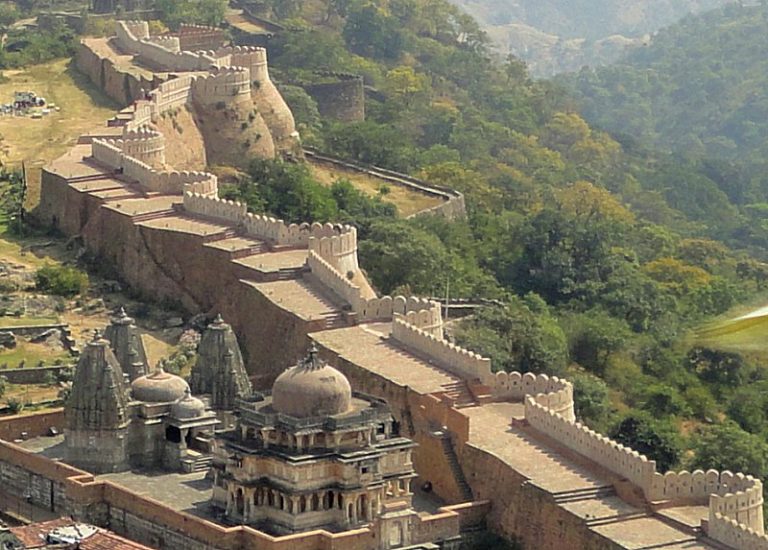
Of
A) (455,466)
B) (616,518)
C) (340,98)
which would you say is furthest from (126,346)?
(340,98)

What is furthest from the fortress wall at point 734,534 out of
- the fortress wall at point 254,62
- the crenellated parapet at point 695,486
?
the fortress wall at point 254,62

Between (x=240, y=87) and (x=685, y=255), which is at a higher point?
(x=240, y=87)

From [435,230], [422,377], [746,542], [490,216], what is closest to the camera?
[746,542]

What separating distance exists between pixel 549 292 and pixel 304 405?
35.1 meters

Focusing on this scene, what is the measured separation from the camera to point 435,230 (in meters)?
88.7

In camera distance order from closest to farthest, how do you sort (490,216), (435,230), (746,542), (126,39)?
(746,542)
(435,230)
(490,216)
(126,39)

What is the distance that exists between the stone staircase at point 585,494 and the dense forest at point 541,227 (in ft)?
31.9

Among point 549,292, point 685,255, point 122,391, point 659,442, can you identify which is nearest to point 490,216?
point 549,292

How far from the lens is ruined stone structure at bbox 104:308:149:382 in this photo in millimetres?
61906

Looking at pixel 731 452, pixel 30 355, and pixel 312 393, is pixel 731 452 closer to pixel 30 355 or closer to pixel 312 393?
pixel 30 355

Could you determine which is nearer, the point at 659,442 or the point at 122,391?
the point at 122,391

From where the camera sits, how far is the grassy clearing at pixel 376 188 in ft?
302

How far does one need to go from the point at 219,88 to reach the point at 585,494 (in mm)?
35380

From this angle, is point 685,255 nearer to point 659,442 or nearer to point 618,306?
point 618,306
